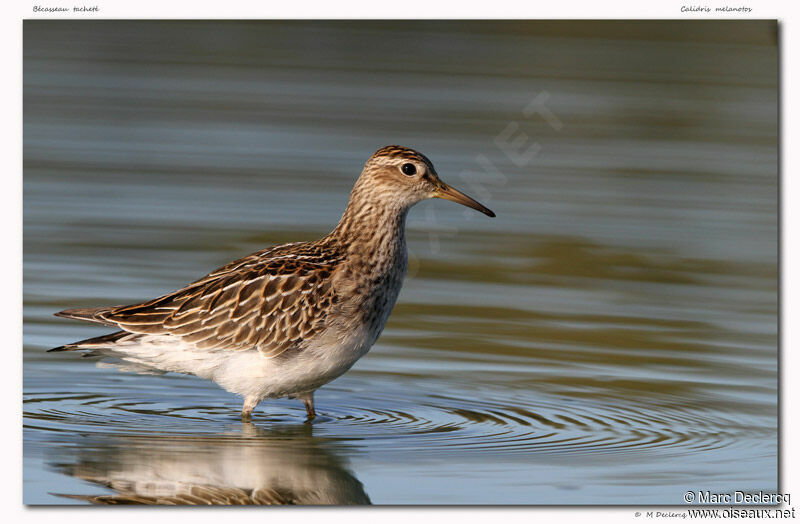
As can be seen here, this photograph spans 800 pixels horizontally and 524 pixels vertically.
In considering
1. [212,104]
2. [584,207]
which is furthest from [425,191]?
[212,104]

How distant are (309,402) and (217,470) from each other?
164cm

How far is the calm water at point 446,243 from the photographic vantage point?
31.9ft

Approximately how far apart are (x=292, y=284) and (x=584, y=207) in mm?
7156

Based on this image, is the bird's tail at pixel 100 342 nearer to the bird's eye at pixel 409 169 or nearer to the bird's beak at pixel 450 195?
the bird's eye at pixel 409 169

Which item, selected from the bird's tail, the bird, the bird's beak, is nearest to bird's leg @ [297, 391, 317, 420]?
the bird

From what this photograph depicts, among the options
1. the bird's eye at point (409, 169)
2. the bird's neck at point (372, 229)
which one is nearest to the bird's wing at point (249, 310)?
the bird's neck at point (372, 229)

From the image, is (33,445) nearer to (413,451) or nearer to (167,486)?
(167,486)

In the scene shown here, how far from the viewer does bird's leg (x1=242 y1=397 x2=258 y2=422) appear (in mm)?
10562

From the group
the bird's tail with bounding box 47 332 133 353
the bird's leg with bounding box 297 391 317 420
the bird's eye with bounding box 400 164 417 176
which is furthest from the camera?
the bird's eye with bounding box 400 164 417 176

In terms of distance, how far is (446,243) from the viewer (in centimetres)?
1603

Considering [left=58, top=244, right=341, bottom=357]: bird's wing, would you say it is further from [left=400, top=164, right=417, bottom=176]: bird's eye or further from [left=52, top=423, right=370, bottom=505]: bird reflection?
[left=400, top=164, right=417, bottom=176]: bird's eye

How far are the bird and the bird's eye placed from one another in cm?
50

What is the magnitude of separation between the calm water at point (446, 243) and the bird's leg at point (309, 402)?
0.14 metres

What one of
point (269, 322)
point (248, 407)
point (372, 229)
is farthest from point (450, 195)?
point (248, 407)
